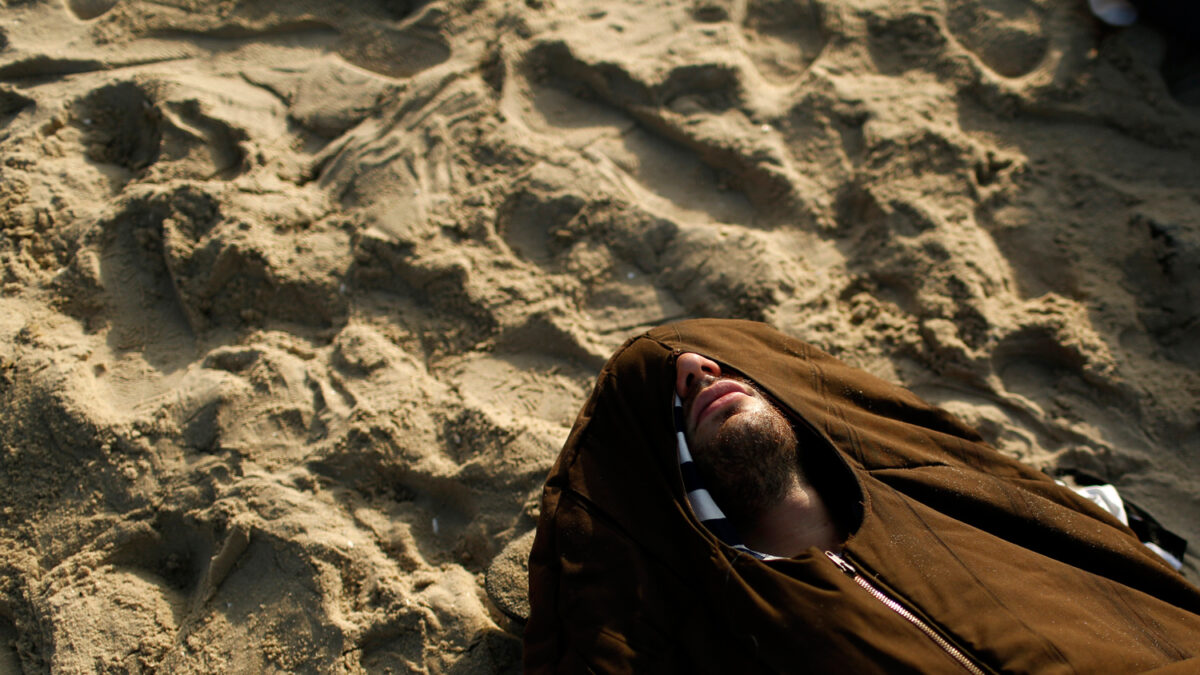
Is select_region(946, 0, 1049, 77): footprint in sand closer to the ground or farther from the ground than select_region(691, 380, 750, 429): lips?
farther from the ground

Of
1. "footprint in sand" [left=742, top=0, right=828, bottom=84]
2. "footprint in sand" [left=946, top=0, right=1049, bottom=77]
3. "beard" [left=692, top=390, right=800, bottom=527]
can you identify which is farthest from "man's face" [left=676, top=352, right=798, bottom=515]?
"footprint in sand" [left=946, top=0, right=1049, bottom=77]

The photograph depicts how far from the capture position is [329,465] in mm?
2344

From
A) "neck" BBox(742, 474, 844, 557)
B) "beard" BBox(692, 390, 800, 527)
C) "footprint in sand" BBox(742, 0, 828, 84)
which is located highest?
"footprint in sand" BBox(742, 0, 828, 84)

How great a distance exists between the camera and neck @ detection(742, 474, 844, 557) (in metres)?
1.96

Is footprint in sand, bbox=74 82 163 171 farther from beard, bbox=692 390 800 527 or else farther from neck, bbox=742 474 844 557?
neck, bbox=742 474 844 557

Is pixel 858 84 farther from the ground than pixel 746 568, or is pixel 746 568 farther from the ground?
pixel 858 84

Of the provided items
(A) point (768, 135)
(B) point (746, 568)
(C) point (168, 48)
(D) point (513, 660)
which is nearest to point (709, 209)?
(A) point (768, 135)

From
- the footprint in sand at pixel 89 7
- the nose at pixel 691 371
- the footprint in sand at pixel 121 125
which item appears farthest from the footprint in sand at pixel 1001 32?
the footprint in sand at pixel 89 7

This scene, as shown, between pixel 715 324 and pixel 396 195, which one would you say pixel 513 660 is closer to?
pixel 715 324

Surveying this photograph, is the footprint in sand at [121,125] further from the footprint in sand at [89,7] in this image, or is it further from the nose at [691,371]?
the nose at [691,371]

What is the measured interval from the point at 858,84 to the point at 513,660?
271 cm

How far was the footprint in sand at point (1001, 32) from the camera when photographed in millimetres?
3080

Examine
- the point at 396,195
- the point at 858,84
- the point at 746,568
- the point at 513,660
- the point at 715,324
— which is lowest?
the point at 513,660

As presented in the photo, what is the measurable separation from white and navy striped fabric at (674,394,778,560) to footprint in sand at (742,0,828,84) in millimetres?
1886
